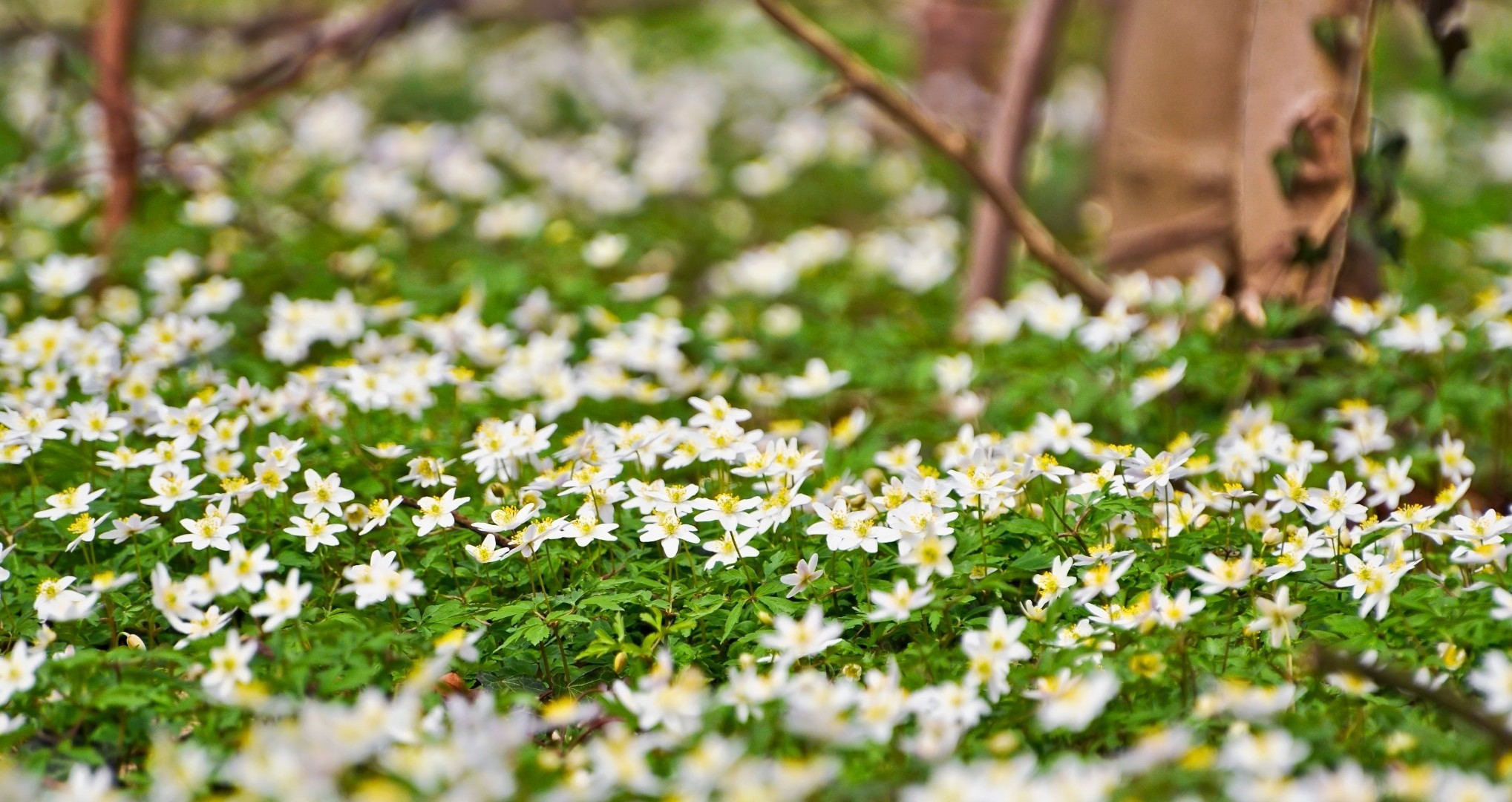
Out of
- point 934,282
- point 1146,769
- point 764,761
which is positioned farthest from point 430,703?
point 934,282

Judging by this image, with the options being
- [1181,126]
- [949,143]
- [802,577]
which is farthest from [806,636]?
[1181,126]

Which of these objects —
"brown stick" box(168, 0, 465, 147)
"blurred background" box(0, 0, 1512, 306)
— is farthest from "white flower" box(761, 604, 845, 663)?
"brown stick" box(168, 0, 465, 147)

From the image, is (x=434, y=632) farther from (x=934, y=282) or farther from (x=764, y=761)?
(x=934, y=282)

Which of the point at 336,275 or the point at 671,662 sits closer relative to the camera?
the point at 671,662

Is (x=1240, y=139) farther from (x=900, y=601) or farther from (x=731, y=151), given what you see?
(x=731, y=151)

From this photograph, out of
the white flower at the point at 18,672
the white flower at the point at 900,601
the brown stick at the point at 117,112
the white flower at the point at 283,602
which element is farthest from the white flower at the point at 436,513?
the brown stick at the point at 117,112

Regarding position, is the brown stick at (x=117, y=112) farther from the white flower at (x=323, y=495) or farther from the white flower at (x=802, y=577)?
the white flower at (x=802, y=577)

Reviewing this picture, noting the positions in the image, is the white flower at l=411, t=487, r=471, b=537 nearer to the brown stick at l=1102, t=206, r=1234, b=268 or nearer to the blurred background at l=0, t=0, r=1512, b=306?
the blurred background at l=0, t=0, r=1512, b=306
